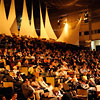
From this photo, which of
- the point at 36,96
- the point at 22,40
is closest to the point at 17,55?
the point at 22,40

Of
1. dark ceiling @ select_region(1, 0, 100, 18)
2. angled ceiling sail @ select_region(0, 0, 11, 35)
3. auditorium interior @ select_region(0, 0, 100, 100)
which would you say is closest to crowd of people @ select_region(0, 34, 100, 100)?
auditorium interior @ select_region(0, 0, 100, 100)

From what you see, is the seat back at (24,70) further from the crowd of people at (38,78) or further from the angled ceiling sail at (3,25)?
the angled ceiling sail at (3,25)

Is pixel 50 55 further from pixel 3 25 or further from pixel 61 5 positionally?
pixel 61 5

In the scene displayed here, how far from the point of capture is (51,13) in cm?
1950

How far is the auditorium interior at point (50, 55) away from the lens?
15.3 ft

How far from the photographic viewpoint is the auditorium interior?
15.3ft

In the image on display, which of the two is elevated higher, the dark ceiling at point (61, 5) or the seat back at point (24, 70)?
the dark ceiling at point (61, 5)

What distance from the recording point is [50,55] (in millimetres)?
9375

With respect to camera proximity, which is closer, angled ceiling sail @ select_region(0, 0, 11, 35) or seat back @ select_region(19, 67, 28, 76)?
seat back @ select_region(19, 67, 28, 76)

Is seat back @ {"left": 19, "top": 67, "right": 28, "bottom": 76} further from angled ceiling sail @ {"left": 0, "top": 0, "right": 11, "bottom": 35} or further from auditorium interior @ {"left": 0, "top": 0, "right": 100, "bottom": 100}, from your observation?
angled ceiling sail @ {"left": 0, "top": 0, "right": 11, "bottom": 35}

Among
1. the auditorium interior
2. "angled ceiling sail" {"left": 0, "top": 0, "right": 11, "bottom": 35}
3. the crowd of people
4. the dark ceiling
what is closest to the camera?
the crowd of people

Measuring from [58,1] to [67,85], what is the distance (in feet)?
39.4

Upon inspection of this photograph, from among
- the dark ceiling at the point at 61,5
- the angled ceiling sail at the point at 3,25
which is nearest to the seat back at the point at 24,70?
the angled ceiling sail at the point at 3,25

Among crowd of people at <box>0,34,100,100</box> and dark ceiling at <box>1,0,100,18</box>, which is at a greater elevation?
dark ceiling at <box>1,0,100,18</box>
